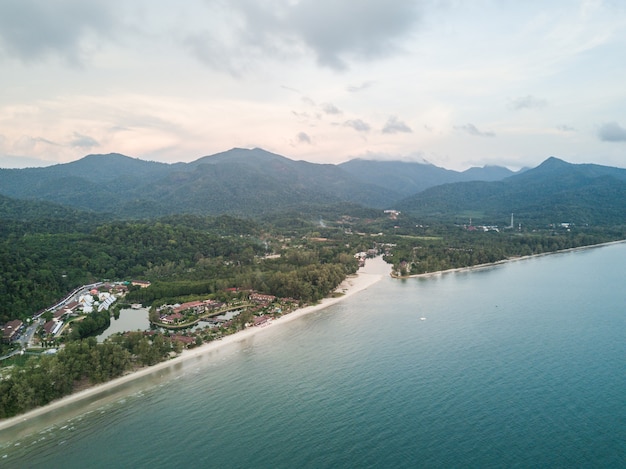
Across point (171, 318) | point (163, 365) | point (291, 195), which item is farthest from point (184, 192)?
point (163, 365)

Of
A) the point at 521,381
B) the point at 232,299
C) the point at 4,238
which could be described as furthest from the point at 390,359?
the point at 4,238

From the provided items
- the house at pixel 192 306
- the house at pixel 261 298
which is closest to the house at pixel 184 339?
the house at pixel 192 306

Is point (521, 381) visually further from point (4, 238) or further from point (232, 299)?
point (4, 238)

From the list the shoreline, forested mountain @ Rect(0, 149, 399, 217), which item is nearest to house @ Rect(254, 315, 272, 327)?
the shoreline

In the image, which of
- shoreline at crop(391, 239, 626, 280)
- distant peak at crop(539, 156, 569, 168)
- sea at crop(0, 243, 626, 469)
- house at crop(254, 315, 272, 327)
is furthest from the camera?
distant peak at crop(539, 156, 569, 168)

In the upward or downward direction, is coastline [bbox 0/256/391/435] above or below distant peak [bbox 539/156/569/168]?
below

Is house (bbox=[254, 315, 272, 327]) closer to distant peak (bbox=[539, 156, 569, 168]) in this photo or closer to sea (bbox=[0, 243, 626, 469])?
sea (bbox=[0, 243, 626, 469])

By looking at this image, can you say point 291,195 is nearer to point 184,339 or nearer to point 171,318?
point 171,318
